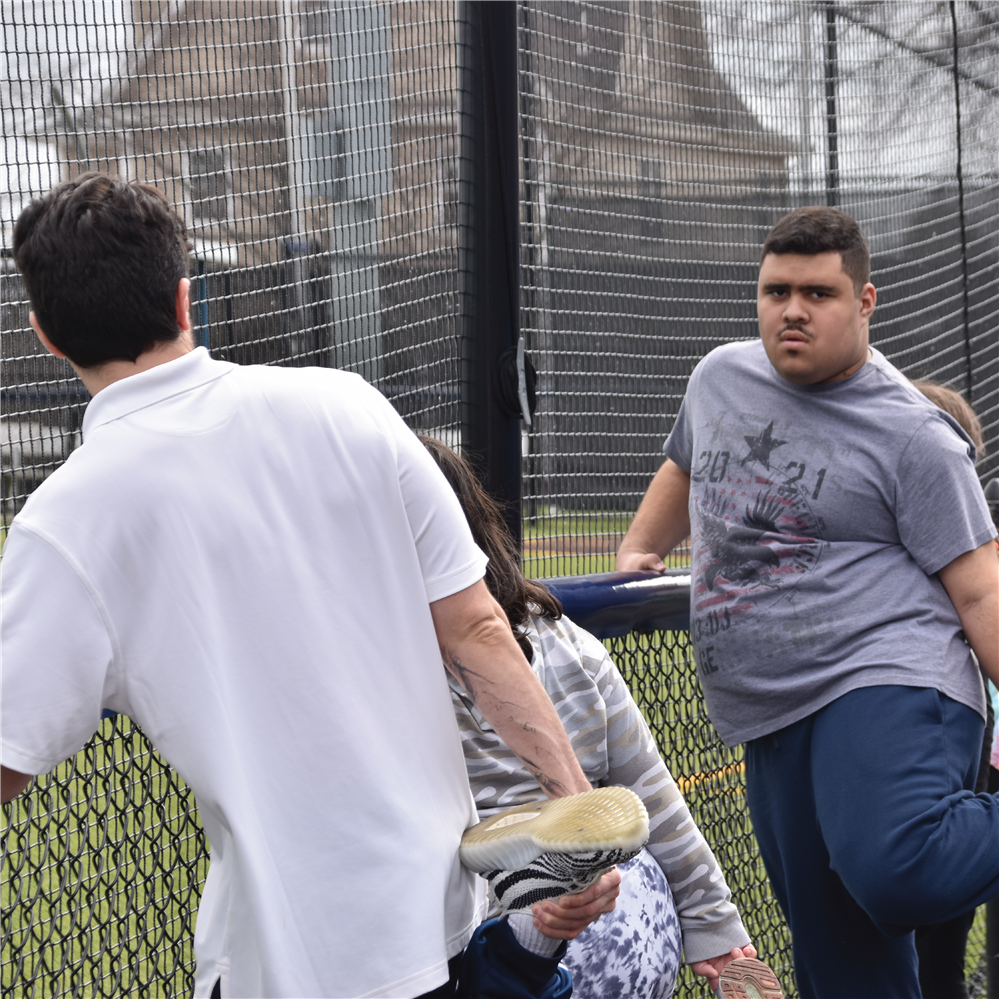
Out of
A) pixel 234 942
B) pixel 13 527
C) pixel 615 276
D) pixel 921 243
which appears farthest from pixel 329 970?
pixel 921 243

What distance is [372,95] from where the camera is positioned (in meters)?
2.57

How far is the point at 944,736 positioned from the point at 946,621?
0.83 ft

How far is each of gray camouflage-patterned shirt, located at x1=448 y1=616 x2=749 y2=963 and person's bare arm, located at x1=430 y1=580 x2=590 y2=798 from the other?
0.85 feet

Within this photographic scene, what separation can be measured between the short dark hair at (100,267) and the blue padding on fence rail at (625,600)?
1111mm

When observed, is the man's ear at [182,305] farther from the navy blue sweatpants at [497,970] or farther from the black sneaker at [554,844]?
the navy blue sweatpants at [497,970]

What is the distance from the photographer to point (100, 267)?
151 cm

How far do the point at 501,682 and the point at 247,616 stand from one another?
383mm

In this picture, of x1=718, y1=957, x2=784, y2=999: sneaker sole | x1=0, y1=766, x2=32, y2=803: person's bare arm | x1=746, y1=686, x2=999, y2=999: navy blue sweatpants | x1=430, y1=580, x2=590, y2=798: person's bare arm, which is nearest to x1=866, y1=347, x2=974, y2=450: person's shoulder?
x1=746, y1=686, x2=999, y2=999: navy blue sweatpants

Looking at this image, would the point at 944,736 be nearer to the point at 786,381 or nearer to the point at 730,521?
the point at 730,521

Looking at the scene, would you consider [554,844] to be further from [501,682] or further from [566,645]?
[566,645]

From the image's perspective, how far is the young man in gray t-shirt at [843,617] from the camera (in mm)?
2439

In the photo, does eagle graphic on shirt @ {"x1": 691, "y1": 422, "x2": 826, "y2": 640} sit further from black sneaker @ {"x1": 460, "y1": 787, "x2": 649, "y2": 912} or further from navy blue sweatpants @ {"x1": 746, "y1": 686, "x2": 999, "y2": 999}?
black sneaker @ {"x1": 460, "y1": 787, "x2": 649, "y2": 912}

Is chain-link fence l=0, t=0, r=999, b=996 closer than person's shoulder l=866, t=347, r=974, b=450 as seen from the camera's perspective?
Yes

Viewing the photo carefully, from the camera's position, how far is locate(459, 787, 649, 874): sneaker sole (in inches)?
55.6
